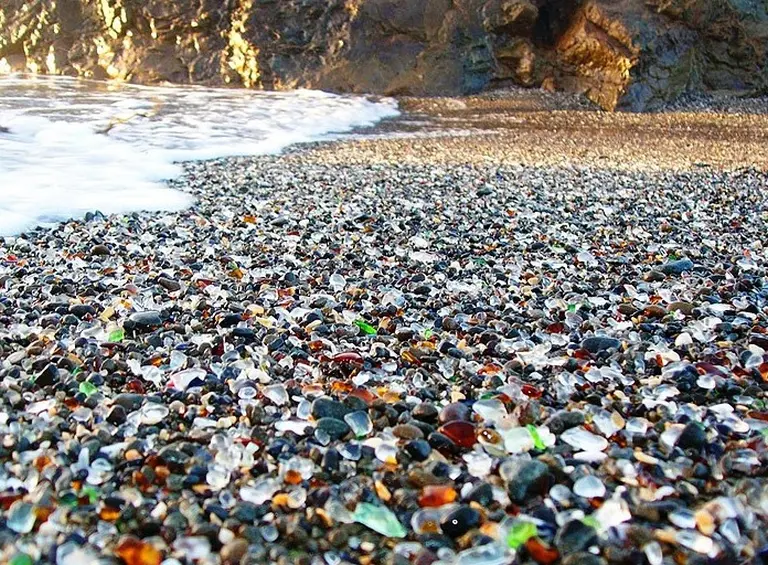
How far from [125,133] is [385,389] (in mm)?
8804

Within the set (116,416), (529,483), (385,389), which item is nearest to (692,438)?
(529,483)

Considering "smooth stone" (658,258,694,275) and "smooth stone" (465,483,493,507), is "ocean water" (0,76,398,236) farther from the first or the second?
"smooth stone" (465,483,493,507)

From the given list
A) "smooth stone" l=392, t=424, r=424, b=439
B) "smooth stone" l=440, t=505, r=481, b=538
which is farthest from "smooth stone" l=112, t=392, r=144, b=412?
"smooth stone" l=440, t=505, r=481, b=538

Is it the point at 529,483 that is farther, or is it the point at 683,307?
the point at 683,307

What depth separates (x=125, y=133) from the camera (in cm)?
969

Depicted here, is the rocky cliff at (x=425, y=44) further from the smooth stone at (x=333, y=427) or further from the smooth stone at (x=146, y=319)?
the smooth stone at (x=333, y=427)

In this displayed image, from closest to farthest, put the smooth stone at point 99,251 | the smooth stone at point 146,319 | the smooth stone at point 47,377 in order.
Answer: the smooth stone at point 47,377
the smooth stone at point 146,319
the smooth stone at point 99,251

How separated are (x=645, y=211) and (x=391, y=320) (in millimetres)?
2783

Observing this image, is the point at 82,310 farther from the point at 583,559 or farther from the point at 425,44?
the point at 425,44

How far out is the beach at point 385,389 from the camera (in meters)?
1.44

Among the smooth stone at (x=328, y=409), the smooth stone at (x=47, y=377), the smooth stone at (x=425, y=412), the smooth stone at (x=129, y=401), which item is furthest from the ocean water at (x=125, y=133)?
the smooth stone at (x=425, y=412)

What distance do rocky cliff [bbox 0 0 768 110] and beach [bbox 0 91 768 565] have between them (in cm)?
1241

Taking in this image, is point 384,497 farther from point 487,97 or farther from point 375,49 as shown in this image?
point 375,49

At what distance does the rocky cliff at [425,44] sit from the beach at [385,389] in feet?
40.7
